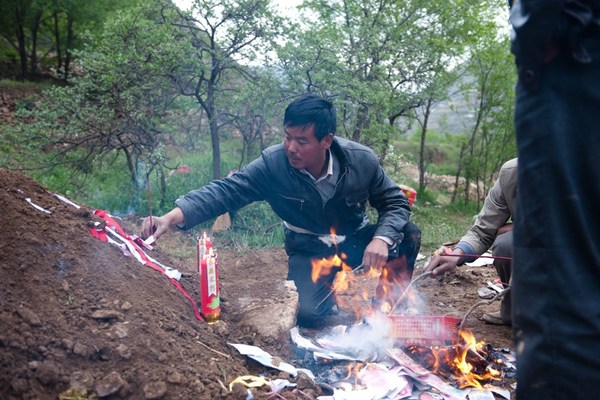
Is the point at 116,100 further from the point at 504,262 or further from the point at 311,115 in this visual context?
the point at 504,262

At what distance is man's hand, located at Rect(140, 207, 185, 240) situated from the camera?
3402 mm

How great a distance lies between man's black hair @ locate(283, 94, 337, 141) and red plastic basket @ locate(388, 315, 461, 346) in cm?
146

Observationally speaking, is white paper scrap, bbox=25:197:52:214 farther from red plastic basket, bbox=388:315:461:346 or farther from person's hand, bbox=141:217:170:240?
red plastic basket, bbox=388:315:461:346

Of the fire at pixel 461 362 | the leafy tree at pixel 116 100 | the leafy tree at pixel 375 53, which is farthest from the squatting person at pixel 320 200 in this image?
the leafy tree at pixel 116 100

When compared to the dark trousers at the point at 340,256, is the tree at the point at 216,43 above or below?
above

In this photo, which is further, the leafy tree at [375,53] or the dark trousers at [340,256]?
the leafy tree at [375,53]

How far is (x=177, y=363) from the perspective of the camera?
2.67m

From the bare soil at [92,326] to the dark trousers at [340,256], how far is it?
851mm

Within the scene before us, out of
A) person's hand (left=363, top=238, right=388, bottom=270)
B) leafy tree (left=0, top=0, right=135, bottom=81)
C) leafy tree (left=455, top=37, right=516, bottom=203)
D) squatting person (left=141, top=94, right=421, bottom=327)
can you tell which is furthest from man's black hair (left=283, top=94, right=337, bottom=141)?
leafy tree (left=0, top=0, right=135, bottom=81)

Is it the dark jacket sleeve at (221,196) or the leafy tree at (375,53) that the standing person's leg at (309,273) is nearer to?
the dark jacket sleeve at (221,196)

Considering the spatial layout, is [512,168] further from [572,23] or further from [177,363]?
[177,363]

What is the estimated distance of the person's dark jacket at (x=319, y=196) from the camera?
4.11 meters

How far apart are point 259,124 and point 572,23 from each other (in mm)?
6110

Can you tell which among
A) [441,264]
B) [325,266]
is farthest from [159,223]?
[441,264]
